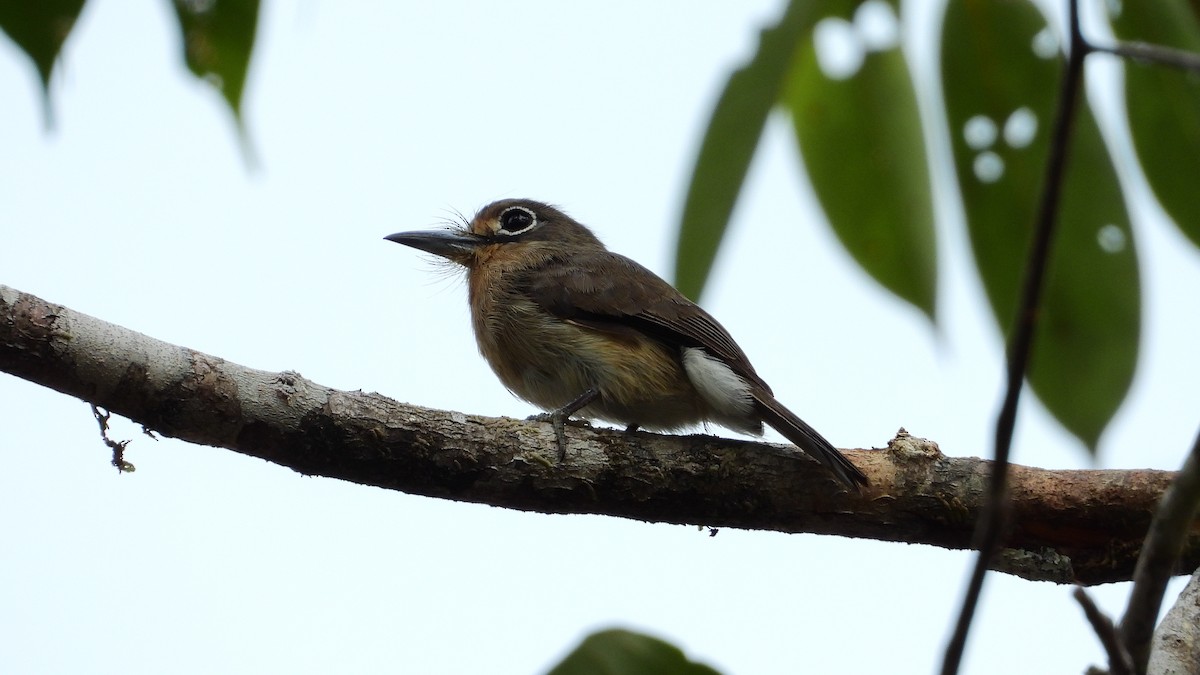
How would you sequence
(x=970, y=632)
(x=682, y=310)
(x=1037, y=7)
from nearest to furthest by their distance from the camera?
(x=970, y=632), (x=1037, y=7), (x=682, y=310)

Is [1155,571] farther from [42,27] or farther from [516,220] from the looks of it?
[516,220]

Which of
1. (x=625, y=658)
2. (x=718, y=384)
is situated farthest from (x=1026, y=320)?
(x=718, y=384)

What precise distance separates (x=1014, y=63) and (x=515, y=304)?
2.85 m

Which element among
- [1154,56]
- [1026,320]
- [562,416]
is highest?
[1154,56]

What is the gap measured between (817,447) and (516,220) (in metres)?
2.83

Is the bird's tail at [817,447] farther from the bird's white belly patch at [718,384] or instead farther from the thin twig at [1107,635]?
the thin twig at [1107,635]

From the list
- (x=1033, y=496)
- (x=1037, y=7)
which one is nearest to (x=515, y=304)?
(x=1033, y=496)

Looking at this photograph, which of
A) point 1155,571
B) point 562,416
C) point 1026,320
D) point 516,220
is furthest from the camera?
point 516,220

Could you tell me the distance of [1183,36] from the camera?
2303 mm

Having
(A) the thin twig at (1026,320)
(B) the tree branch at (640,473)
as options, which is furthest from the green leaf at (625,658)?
(B) the tree branch at (640,473)

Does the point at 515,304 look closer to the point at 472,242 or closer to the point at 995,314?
the point at 472,242

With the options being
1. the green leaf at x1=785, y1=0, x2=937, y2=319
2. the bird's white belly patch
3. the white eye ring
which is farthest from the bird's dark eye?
the green leaf at x1=785, y1=0, x2=937, y2=319

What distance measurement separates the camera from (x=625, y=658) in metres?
1.74

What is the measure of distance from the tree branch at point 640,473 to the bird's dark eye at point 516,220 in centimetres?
234
